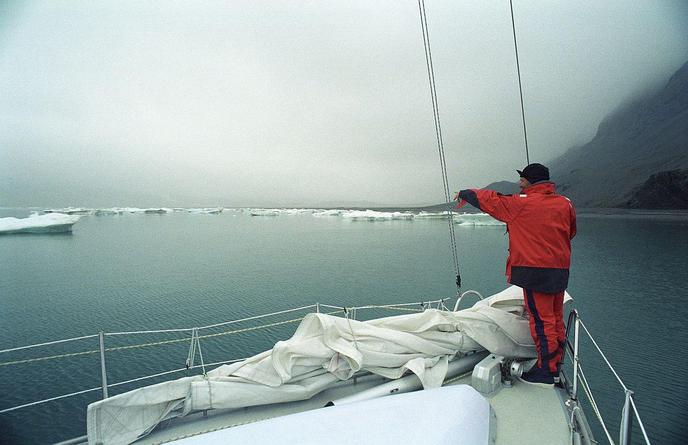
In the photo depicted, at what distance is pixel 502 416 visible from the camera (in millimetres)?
2037

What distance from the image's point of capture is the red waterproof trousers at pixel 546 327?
7.91 feet

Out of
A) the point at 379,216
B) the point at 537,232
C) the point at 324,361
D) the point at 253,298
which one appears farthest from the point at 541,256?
the point at 379,216

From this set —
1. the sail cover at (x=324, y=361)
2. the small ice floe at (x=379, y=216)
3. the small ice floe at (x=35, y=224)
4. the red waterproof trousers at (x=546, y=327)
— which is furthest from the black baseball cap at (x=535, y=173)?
the small ice floe at (x=379, y=216)

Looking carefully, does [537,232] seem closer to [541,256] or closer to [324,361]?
[541,256]

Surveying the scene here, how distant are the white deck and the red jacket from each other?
742 millimetres

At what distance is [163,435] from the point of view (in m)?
1.82

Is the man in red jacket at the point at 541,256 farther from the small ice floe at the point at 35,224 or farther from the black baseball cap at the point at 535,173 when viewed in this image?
the small ice floe at the point at 35,224

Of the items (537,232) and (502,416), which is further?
(537,232)

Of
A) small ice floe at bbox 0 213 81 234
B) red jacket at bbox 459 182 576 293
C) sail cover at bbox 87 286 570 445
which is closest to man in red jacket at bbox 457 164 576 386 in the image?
red jacket at bbox 459 182 576 293

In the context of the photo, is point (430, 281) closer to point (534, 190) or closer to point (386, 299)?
point (386, 299)

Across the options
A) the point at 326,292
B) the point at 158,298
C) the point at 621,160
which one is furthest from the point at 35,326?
the point at 621,160

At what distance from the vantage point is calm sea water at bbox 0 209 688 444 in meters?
5.34

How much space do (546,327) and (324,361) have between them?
1.62 metres

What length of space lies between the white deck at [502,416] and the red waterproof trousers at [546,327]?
214mm
